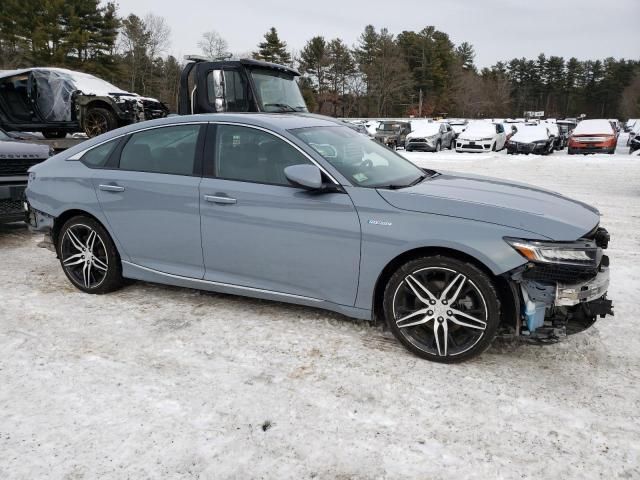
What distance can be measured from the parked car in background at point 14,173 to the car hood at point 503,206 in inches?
189

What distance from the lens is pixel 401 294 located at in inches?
129

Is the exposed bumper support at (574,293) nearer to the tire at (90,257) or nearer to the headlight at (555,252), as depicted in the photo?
the headlight at (555,252)

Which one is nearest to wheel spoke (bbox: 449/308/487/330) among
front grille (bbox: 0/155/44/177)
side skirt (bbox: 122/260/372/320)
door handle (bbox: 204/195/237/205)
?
side skirt (bbox: 122/260/372/320)

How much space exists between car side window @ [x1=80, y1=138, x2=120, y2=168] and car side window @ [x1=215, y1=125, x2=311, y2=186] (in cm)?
109

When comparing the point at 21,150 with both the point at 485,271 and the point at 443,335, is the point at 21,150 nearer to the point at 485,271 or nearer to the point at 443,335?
the point at 443,335

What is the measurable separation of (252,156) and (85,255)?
182 cm

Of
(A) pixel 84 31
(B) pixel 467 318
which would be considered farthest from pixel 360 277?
(A) pixel 84 31

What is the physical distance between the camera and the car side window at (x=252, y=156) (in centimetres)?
364

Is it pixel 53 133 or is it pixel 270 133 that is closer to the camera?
pixel 270 133

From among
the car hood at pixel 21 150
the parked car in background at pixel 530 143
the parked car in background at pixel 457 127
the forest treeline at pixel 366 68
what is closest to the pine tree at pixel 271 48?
the forest treeline at pixel 366 68

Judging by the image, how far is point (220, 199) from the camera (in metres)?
3.73

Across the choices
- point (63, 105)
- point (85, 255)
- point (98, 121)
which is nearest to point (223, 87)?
point (98, 121)

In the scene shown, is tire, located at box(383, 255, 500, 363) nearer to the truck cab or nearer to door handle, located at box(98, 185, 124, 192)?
door handle, located at box(98, 185, 124, 192)

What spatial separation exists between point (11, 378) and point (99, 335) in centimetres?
→ 67
